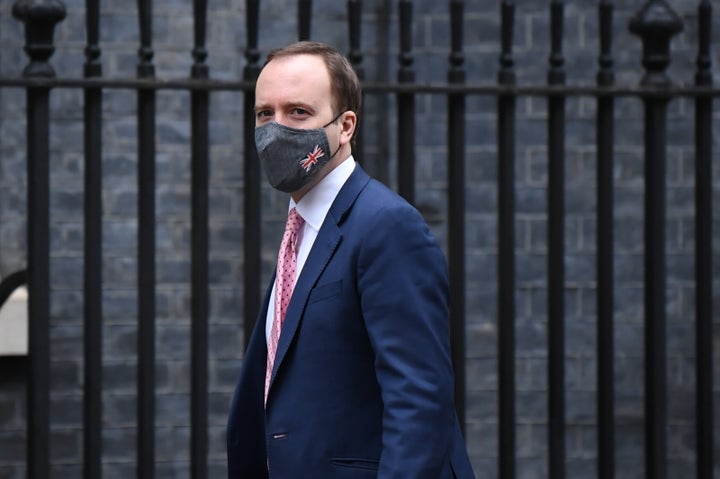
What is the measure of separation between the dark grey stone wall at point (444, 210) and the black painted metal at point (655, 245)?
192 cm

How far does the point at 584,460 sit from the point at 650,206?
2199 mm

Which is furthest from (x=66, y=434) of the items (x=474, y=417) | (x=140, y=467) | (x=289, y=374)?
(x=289, y=374)

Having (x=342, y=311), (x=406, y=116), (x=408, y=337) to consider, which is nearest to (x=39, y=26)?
(x=406, y=116)

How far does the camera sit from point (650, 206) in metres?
4.43

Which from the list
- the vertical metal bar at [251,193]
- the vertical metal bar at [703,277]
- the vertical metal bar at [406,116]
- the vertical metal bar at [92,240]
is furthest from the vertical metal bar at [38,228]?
the vertical metal bar at [703,277]

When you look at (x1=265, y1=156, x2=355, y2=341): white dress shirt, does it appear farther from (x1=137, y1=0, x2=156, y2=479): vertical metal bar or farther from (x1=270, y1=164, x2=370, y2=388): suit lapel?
(x1=137, y1=0, x2=156, y2=479): vertical metal bar

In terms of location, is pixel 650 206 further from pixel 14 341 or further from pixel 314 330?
pixel 14 341

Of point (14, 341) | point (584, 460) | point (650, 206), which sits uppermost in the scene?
Answer: point (650, 206)

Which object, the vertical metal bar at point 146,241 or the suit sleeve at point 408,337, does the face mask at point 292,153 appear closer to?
the suit sleeve at point 408,337

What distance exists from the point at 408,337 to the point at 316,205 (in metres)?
0.36

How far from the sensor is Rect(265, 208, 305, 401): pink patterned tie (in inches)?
110

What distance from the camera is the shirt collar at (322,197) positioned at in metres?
2.81

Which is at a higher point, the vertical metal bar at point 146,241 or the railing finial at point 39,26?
the railing finial at point 39,26

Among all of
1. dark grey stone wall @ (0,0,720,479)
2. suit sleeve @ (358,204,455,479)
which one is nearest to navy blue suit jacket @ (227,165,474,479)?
suit sleeve @ (358,204,455,479)
